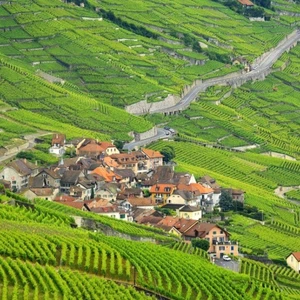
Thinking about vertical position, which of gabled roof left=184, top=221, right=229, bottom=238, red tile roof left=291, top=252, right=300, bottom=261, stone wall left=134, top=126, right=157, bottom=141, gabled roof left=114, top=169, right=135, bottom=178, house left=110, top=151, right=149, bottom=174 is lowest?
stone wall left=134, top=126, right=157, bottom=141

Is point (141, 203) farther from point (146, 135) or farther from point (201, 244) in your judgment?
point (146, 135)

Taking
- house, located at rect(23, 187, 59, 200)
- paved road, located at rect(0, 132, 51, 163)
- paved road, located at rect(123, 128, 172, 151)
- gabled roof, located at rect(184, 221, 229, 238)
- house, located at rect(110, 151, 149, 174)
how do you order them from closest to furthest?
gabled roof, located at rect(184, 221, 229, 238) < house, located at rect(23, 187, 59, 200) < paved road, located at rect(0, 132, 51, 163) < house, located at rect(110, 151, 149, 174) < paved road, located at rect(123, 128, 172, 151)

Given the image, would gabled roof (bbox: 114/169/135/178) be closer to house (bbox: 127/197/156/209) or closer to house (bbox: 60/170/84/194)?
house (bbox: 60/170/84/194)

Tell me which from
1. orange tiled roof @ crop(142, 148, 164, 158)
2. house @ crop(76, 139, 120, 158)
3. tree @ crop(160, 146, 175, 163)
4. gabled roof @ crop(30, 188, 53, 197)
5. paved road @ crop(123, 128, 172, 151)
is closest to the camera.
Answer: gabled roof @ crop(30, 188, 53, 197)

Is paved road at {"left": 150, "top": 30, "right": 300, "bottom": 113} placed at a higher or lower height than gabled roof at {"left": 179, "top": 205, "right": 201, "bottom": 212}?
lower

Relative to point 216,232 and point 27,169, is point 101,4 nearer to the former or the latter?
point 27,169

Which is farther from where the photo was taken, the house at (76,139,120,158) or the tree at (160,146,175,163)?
the tree at (160,146,175,163)

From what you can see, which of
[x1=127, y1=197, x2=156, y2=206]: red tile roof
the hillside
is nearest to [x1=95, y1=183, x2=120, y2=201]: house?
[x1=127, y1=197, x2=156, y2=206]: red tile roof
